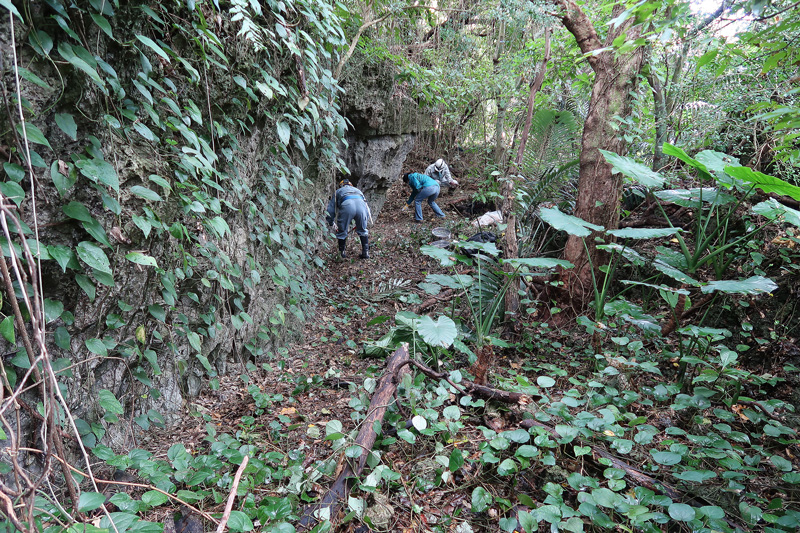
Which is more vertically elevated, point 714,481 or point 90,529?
point 90,529

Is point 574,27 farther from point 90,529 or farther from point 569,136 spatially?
point 90,529

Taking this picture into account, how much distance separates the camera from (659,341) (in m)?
2.91

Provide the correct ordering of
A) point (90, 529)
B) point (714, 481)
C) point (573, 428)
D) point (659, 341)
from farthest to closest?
point (659, 341)
point (573, 428)
point (714, 481)
point (90, 529)

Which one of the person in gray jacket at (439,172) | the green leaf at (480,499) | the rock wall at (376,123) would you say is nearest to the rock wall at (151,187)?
the green leaf at (480,499)

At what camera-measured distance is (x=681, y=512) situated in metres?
1.34

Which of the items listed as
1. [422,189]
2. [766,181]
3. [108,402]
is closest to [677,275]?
[766,181]

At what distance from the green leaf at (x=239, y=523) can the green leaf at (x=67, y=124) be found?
1.57m

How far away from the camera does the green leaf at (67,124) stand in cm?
162

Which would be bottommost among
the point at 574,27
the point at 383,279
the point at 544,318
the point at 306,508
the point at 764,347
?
the point at 383,279

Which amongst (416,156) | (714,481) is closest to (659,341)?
(714,481)

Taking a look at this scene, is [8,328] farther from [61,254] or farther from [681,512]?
[681,512]

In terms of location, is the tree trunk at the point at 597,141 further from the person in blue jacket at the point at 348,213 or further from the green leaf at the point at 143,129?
the person in blue jacket at the point at 348,213

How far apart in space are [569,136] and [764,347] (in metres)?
2.39

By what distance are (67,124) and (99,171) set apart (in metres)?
0.20
